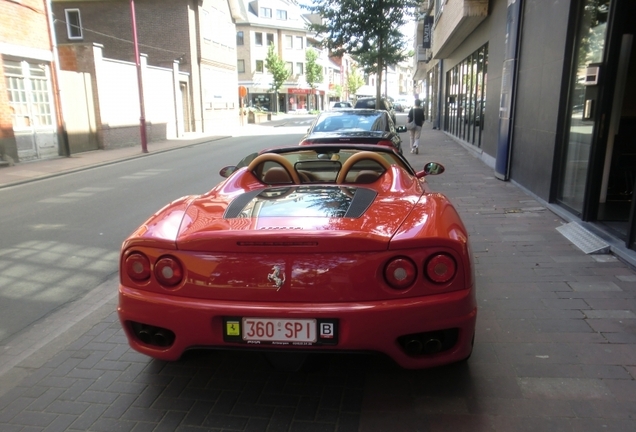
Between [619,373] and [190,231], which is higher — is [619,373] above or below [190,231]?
below

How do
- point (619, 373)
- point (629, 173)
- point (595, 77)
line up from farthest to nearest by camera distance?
1. point (629, 173)
2. point (595, 77)
3. point (619, 373)

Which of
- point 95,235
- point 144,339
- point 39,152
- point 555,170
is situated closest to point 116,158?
point 39,152

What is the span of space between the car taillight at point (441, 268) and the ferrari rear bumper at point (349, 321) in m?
0.09

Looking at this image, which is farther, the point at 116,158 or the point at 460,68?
the point at 460,68

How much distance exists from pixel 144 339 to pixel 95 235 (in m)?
4.45

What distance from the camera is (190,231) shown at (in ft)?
8.81

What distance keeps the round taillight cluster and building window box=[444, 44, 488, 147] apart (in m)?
13.0

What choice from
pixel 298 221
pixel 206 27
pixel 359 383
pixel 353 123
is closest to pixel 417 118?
pixel 353 123

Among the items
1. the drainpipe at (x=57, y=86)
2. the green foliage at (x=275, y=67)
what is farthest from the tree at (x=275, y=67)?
the drainpipe at (x=57, y=86)

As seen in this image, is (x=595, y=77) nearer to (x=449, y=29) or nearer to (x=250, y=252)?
(x=250, y=252)

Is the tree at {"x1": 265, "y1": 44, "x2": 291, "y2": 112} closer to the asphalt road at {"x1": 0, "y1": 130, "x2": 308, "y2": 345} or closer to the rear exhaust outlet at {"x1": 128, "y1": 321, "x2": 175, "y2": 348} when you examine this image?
the asphalt road at {"x1": 0, "y1": 130, "x2": 308, "y2": 345}

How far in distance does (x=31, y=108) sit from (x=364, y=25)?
1588 centimetres

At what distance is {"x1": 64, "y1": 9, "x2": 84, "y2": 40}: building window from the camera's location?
30.2m

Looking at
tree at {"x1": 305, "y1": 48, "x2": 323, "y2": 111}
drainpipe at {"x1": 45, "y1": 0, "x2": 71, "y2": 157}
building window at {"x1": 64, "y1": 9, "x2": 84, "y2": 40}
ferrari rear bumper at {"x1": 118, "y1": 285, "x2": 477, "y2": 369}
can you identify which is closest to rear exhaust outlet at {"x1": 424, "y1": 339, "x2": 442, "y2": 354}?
ferrari rear bumper at {"x1": 118, "y1": 285, "x2": 477, "y2": 369}
